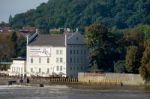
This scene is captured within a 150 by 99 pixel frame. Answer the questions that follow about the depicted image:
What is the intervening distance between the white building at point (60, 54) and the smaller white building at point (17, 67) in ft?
6.99

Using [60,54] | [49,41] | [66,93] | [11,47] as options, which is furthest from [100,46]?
[11,47]

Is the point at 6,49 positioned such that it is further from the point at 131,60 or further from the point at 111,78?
the point at 131,60

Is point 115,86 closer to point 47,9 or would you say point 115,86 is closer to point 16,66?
point 16,66

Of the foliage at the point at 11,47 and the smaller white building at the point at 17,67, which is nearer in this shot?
the smaller white building at the point at 17,67

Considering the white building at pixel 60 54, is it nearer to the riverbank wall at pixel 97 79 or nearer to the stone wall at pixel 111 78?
the riverbank wall at pixel 97 79

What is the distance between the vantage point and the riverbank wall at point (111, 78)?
8756cm

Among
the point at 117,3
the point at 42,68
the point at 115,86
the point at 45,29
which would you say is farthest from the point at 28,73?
the point at 117,3

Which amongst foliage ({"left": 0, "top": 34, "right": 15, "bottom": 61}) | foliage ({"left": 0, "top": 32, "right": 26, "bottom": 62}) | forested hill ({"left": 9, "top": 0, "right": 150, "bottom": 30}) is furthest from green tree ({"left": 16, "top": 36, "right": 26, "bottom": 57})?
forested hill ({"left": 9, "top": 0, "right": 150, "bottom": 30})

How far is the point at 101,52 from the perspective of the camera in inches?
3765

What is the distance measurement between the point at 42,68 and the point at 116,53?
8413 mm

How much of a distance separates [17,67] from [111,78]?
1718 cm

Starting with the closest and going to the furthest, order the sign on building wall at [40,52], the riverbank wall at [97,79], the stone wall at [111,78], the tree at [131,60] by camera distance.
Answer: the stone wall at [111,78]
the riverbank wall at [97,79]
the tree at [131,60]
the sign on building wall at [40,52]

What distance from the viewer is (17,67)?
105312mm

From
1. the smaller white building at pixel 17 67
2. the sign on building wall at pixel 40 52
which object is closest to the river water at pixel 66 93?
the sign on building wall at pixel 40 52
